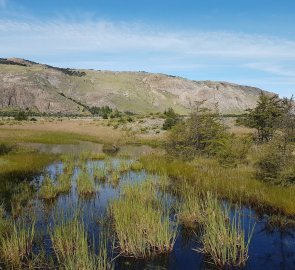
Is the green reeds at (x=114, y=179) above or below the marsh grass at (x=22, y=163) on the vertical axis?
above

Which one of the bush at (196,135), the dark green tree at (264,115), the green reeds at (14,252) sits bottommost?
the green reeds at (14,252)

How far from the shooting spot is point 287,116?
19234mm

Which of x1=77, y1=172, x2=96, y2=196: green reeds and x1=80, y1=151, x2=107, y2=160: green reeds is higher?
x1=77, y1=172, x2=96, y2=196: green reeds

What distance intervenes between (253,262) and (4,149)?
997 inches

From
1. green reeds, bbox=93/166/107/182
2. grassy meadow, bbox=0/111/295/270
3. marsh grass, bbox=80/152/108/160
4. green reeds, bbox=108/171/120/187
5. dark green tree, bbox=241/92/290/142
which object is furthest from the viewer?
dark green tree, bbox=241/92/290/142

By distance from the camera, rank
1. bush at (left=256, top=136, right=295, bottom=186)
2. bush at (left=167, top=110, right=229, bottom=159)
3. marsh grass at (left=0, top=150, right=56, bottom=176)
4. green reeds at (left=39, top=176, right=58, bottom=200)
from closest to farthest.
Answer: green reeds at (left=39, top=176, right=58, bottom=200) < bush at (left=256, top=136, right=295, bottom=186) < marsh grass at (left=0, top=150, right=56, bottom=176) < bush at (left=167, top=110, right=229, bottom=159)

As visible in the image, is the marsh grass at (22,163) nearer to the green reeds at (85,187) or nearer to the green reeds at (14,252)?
the green reeds at (85,187)

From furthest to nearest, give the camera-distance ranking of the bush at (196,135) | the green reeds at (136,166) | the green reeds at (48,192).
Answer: the bush at (196,135), the green reeds at (136,166), the green reeds at (48,192)

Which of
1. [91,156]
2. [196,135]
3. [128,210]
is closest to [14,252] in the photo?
[128,210]

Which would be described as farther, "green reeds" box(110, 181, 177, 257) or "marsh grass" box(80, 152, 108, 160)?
"marsh grass" box(80, 152, 108, 160)

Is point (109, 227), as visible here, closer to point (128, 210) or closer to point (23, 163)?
point (128, 210)

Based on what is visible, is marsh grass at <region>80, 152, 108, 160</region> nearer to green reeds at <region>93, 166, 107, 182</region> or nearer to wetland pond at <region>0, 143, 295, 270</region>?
green reeds at <region>93, 166, 107, 182</region>

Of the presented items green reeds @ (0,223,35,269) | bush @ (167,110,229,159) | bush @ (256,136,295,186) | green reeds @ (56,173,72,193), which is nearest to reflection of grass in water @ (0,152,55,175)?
green reeds @ (56,173,72,193)

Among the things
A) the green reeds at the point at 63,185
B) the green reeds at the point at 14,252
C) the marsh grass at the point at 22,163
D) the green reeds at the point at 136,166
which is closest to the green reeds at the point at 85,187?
the green reeds at the point at 63,185
